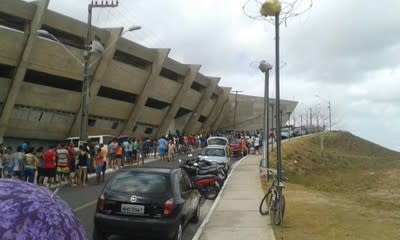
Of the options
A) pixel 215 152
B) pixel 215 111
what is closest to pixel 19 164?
pixel 215 152

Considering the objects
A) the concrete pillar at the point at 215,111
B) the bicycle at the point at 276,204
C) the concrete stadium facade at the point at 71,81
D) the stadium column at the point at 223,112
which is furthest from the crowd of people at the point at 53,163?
the stadium column at the point at 223,112

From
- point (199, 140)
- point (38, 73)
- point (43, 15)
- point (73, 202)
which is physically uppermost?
point (43, 15)

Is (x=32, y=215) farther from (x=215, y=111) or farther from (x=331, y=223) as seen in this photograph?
(x=215, y=111)

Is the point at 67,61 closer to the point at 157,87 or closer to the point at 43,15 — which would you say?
the point at 43,15

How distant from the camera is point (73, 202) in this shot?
1563 centimetres

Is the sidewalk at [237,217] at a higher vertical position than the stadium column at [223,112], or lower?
lower

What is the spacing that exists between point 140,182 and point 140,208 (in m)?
0.54

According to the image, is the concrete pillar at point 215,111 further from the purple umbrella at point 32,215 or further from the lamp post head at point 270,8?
the purple umbrella at point 32,215

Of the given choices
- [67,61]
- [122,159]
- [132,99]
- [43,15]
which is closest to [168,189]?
[122,159]

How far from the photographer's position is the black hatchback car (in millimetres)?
9727

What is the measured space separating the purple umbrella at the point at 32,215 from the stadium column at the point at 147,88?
5291 cm

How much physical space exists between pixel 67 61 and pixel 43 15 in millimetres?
5574

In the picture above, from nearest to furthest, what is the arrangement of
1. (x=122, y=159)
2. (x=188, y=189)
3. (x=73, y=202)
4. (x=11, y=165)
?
(x=188, y=189) < (x=73, y=202) < (x=11, y=165) < (x=122, y=159)

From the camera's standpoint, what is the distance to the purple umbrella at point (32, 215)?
2.80 m
